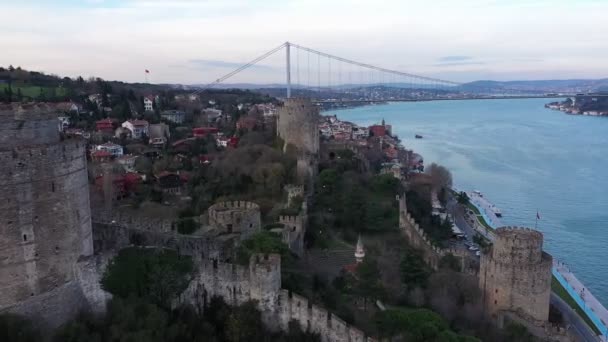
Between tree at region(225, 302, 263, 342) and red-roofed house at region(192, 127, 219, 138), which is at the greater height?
red-roofed house at region(192, 127, 219, 138)

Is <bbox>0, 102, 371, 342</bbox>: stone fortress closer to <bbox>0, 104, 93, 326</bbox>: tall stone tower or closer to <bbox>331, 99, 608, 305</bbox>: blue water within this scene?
<bbox>0, 104, 93, 326</bbox>: tall stone tower

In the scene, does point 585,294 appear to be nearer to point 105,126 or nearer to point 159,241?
point 159,241

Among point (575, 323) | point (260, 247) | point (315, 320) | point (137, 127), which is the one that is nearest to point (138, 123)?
point (137, 127)

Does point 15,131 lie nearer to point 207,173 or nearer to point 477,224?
point 207,173

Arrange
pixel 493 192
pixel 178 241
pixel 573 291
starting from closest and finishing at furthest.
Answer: pixel 178 241 < pixel 573 291 < pixel 493 192

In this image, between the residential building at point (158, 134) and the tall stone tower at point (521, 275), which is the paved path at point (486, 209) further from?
the residential building at point (158, 134)

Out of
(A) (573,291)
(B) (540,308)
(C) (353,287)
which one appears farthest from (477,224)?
(C) (353,287)

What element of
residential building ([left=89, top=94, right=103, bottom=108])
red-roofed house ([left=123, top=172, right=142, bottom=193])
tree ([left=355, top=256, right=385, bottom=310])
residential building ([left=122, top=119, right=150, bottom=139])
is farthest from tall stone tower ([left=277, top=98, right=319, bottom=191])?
residential building ([left=89, top=94, right=103, bottom=108])
